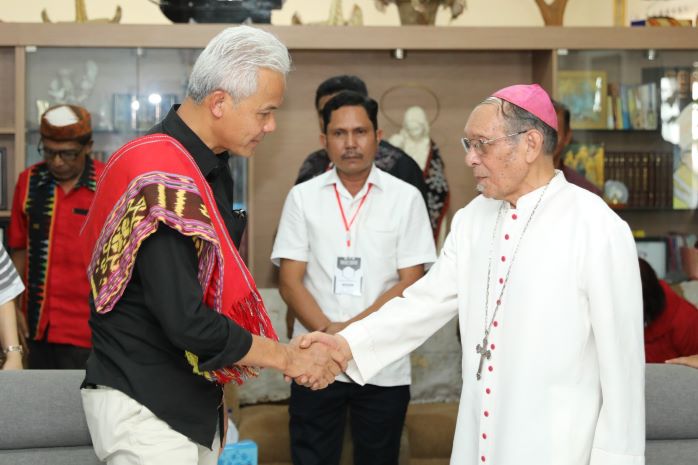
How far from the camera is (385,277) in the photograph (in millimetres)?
3891

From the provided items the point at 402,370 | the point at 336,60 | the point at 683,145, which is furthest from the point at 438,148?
the point at 402,370

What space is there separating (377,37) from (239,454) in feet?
8.57

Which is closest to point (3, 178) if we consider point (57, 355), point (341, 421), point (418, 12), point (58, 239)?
point (58, 239)

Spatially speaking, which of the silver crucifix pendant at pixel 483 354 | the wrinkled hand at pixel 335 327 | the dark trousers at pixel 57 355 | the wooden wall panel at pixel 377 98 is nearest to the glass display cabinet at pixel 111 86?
the wooden wall panel at pixel 377 98

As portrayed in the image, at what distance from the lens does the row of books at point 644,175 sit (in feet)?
18.4

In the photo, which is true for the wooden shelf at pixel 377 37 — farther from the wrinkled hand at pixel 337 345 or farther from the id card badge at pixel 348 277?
the wrinkled hand at pixel 337 345

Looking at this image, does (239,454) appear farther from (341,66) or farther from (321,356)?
(341,66)

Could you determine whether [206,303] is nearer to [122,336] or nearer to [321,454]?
[122,336]

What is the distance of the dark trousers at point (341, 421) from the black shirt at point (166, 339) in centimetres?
147

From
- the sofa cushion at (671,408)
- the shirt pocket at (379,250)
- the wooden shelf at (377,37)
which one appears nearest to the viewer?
the sofa cushion at (671,408)

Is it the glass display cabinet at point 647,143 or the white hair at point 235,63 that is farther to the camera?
the glass display cabinet at point 647,143

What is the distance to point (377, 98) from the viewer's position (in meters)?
5.76

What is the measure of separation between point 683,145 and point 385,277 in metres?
2.57

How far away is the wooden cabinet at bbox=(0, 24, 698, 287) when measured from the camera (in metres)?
5.25
